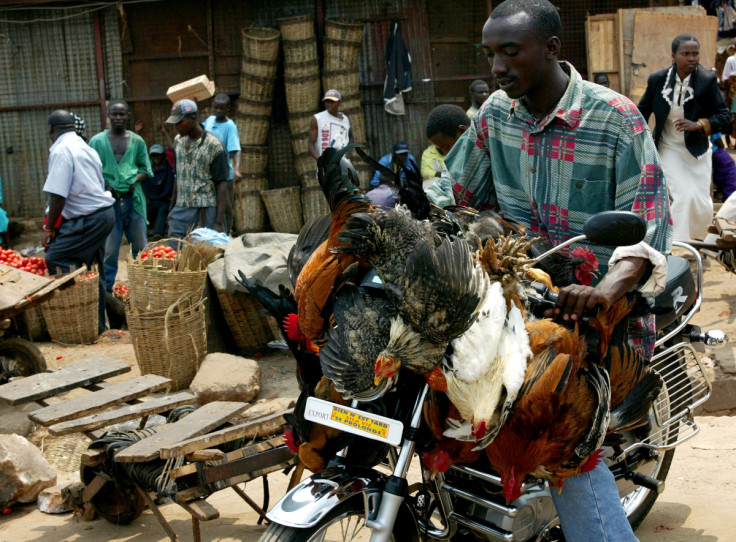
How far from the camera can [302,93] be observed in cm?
1220

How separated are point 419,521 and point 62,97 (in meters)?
11.5

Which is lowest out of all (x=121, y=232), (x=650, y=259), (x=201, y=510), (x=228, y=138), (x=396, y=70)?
(x=201, y=510)

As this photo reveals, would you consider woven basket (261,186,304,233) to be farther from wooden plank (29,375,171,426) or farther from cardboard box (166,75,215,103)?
wooden plank (29,375,171,426)

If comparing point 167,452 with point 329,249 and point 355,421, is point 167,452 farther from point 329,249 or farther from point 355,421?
point 329,249

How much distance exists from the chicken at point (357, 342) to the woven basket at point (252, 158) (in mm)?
10188

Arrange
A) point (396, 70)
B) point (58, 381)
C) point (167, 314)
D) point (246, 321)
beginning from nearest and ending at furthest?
point (58, 381)
point (167, 314)
point (246, 321)
point (396, 70)

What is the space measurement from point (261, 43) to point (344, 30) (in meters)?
1.20

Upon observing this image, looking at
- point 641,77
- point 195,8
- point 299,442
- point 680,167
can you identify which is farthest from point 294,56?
point 299,442

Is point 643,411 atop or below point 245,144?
below

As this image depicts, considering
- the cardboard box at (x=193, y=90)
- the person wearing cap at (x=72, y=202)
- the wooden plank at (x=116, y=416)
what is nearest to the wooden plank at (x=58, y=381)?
the wooden plank at (x=116, y=416)

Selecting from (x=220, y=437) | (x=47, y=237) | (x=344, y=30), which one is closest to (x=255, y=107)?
(x=344, y=30)

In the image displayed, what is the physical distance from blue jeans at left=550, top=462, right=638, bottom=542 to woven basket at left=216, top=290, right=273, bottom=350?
4.97m

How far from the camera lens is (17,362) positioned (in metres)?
6.92

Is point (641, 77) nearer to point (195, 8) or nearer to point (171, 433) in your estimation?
point (195, 8)
